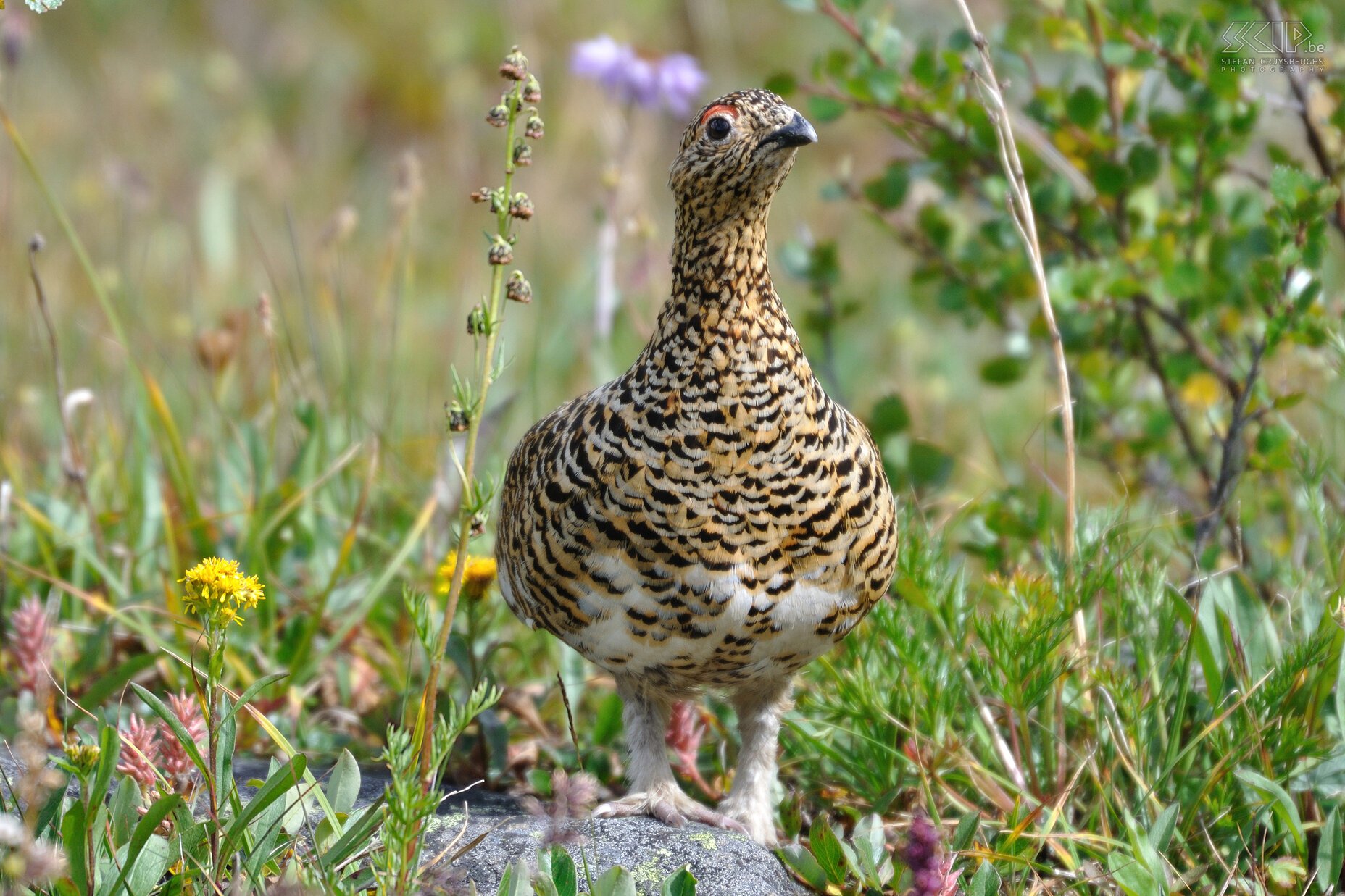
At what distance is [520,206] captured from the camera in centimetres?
207

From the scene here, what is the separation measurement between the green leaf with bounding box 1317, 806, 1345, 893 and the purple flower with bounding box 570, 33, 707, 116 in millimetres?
3210

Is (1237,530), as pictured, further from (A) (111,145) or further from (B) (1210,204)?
(A) (111,145)

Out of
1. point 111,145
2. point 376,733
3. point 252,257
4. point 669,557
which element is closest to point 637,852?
point 669,557

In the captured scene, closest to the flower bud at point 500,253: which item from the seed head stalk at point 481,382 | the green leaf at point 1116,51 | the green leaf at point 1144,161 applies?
the seed head stalk at point 481,382

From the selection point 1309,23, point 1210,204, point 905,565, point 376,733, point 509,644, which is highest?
point 1309,23

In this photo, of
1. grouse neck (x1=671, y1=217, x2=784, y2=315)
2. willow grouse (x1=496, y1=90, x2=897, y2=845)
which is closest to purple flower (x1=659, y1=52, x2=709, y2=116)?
willow grouse (x1=496, y1=90, x2=897, y2=845)

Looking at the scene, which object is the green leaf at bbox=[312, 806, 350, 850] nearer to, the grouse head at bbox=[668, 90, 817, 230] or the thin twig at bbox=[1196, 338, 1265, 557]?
the grouse head at bbox=[668, 90, 817, 230]

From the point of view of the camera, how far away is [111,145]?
797 cm

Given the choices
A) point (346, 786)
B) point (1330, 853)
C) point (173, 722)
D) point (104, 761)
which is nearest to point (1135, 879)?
point (1330, 853)

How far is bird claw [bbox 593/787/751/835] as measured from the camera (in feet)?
9.20

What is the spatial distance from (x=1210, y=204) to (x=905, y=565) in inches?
60.0

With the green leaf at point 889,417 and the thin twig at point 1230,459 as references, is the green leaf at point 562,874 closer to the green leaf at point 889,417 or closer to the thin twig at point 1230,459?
the thin twig at point 1230,459

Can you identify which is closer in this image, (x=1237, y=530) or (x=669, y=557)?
(x=669, y=557)

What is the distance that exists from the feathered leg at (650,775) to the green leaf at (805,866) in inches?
8.1
